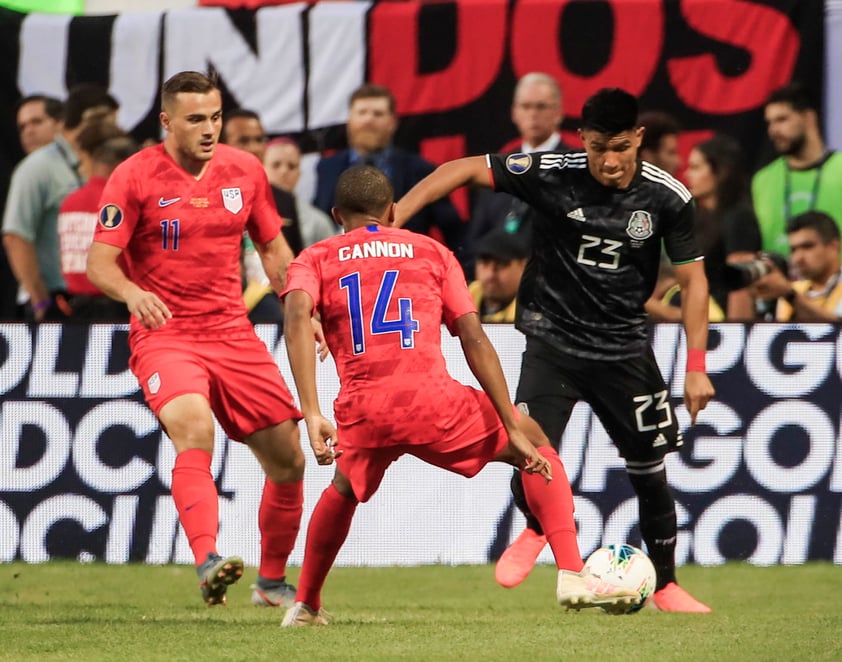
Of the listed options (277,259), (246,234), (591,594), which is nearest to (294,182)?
(246,234)

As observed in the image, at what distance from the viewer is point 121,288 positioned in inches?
285

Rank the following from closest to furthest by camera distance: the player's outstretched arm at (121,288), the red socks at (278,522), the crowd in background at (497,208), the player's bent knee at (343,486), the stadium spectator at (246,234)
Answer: the player's bent knee at (343,486)
the player's outstretched arm at (121,288)
the red socks at (278,522)
the crowd in background at (497,208)
the stadium spectator at (246,234)

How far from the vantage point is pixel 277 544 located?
8.14 metres

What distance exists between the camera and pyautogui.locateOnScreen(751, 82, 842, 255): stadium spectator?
11359 millimetres

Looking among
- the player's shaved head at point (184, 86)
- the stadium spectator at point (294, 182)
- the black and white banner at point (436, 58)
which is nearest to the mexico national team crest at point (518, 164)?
the player's shaved head at point (184, 86)

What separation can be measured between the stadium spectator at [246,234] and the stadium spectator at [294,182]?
0.07 metres

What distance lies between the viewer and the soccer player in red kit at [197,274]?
7.31 meters

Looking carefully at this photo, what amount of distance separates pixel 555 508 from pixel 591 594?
0.47 metres

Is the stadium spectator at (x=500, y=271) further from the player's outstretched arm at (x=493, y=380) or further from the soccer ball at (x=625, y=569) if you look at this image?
the player's outstretched arm at (x=493, y=380)

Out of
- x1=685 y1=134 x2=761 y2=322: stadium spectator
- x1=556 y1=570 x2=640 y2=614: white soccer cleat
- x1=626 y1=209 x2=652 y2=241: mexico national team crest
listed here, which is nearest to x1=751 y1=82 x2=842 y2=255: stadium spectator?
x1=685 y1=134 x2=761 y2=322: stadium spectator

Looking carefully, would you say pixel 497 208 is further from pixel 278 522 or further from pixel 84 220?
pixel 278 522

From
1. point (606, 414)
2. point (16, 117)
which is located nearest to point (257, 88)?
point (16, 117)

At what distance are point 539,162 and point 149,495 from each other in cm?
364

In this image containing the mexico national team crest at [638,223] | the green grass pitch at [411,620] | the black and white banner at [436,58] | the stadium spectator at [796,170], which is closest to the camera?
the green grass pitch at [411,620]
